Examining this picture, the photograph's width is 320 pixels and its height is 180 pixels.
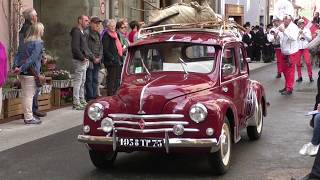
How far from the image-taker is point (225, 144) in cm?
685

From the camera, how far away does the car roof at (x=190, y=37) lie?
7.57 m

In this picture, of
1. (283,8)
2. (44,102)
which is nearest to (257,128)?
(44,102)

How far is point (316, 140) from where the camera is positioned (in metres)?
6.17

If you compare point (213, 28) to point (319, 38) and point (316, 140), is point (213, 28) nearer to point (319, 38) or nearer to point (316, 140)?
point (319, 38)

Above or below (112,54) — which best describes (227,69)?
below

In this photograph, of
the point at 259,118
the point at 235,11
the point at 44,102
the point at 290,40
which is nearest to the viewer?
the point at 259,118

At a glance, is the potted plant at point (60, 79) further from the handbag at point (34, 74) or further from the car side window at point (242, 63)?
the car side window at point (242, 63)

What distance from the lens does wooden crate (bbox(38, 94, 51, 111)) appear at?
11.8 m

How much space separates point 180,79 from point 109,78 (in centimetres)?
582

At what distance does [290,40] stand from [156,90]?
374 inches

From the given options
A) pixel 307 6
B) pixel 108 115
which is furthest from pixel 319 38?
pixel 307 6

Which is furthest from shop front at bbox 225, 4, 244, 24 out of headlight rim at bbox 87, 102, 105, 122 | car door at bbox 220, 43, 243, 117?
headlight rim at bbox 87, 102, 105, 122

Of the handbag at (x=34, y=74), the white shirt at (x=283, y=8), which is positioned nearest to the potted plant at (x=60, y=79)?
the handbag at (x=34, y=74)

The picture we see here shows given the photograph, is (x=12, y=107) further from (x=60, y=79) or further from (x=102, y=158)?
(x=102, y=158)
